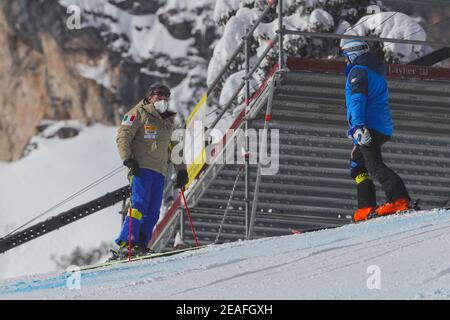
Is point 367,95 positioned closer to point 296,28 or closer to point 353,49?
point 353,49

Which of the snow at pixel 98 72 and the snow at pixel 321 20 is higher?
the snow at pixel 98 72

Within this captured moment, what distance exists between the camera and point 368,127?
989 cm

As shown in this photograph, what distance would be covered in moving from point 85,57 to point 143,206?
47.3m

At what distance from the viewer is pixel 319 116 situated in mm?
13109

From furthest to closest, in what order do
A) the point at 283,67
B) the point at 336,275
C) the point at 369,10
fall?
the point at 369,10 < the point at 283,67 < the point at 336,275

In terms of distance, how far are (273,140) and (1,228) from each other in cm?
4213

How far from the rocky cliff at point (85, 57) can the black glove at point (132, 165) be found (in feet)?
143

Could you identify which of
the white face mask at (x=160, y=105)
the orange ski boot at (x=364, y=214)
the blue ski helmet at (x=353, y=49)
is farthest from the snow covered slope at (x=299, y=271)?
the white face mask at (x=160, y=105)

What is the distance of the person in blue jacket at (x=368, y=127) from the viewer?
969 cm

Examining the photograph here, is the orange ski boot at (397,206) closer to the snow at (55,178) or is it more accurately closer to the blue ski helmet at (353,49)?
the blue ski helmet at (353,49)
